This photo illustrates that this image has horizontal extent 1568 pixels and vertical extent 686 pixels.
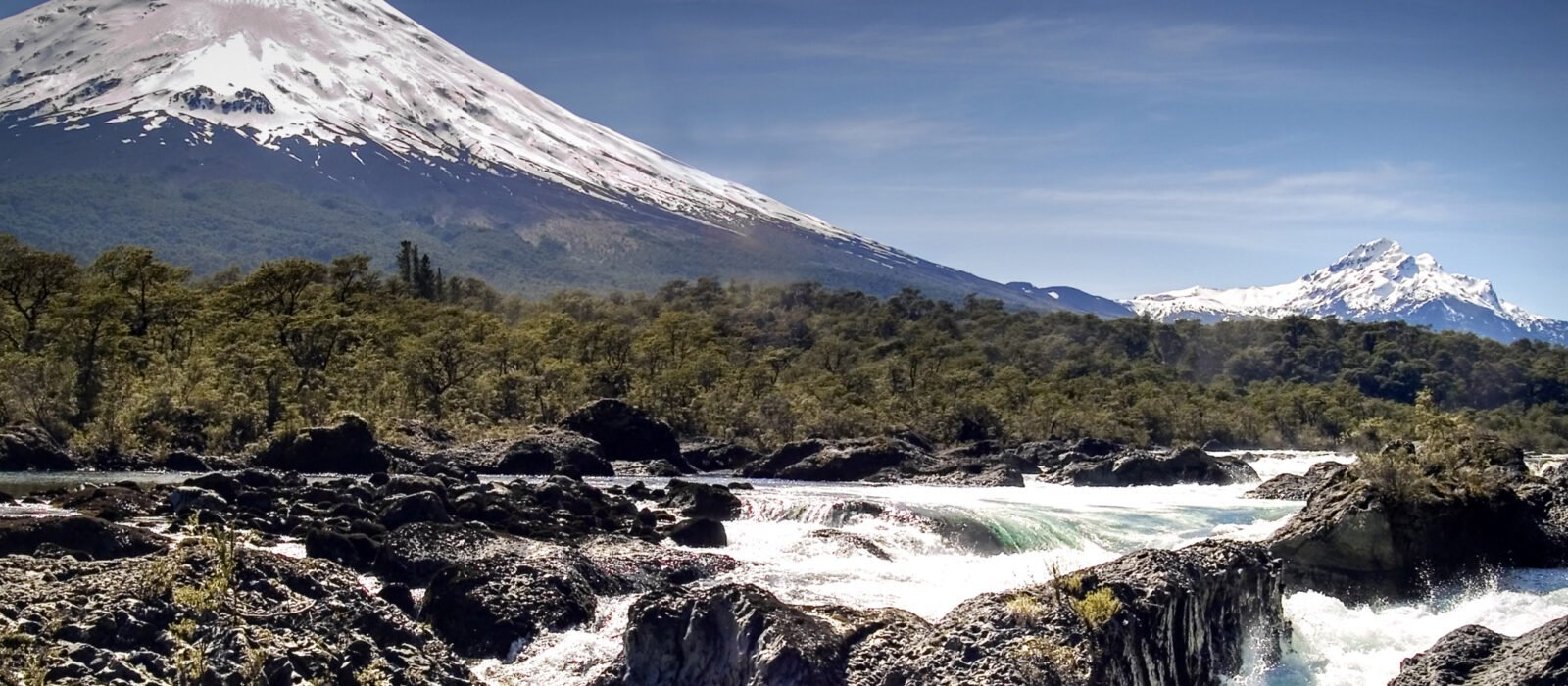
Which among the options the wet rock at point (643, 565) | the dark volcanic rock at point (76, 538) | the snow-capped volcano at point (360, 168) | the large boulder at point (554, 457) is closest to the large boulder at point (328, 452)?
the large boulder at point (554, 457)

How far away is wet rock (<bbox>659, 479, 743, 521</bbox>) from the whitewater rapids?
464 mm

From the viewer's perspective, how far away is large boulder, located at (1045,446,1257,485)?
144 ft

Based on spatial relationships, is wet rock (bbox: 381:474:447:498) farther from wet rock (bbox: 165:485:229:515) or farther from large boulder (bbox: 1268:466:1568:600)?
large boulder (bbox: 1268:466:1568:600)

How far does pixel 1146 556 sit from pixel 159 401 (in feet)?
118

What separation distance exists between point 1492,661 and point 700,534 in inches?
540

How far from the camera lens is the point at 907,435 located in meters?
55.3

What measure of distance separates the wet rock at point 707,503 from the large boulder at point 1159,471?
19018 millimetres

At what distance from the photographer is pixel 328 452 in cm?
3647

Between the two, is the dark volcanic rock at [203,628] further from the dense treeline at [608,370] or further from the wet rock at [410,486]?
the dense treeline at [608,370]

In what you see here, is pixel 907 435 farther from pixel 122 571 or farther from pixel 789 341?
pixel 122 571

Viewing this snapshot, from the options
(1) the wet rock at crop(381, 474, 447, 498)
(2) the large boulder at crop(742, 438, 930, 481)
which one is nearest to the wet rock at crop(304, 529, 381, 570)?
(1) the wet rock at crop(381, 474, 447, 498)

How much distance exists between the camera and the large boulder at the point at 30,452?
3194 cm

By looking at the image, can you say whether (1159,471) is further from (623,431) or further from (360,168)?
(360,168)

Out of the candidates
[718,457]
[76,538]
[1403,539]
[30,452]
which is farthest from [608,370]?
[76,538]
